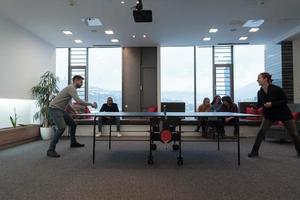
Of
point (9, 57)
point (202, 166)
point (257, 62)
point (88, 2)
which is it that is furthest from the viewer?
point (257, 62)

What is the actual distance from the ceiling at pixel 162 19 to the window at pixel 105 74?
39.3 inches

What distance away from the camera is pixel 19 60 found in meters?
6.09

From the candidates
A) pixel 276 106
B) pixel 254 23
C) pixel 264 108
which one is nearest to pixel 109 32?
pixel 254 23

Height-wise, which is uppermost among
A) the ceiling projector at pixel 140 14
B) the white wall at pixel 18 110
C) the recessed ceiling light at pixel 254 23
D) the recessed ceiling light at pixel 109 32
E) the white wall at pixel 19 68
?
the recessed ceiling light at pixel 254 23

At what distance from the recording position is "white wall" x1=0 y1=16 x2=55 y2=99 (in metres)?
5.49

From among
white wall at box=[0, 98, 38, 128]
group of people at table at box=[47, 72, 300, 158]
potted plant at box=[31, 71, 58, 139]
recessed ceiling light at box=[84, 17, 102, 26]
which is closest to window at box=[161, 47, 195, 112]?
recessed ceiling light at box=[84, 17, 102, 26]

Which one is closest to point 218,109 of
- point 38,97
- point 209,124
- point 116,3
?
point 209,124

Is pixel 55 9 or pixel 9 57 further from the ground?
pixel 55 9

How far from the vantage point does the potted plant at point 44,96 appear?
645cm

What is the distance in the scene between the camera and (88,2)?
4742 mm

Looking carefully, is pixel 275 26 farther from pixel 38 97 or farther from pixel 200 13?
pixel 38 97

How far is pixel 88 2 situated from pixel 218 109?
4.01 meters

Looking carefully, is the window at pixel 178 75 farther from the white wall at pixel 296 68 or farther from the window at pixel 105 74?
the white wall at pixel 296 68

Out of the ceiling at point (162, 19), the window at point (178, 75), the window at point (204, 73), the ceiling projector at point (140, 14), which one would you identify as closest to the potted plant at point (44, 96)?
the ceiling at point (162, 19)
